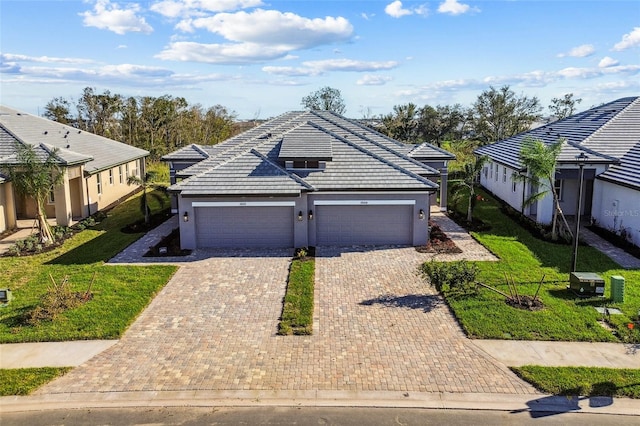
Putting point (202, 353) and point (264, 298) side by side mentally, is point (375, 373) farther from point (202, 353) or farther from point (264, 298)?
point (264, 298)

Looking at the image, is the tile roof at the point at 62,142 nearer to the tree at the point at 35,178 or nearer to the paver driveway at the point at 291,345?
the tree at the point at 35,178

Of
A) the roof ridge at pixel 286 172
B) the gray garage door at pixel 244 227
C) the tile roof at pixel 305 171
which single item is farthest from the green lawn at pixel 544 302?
the gray garage door at pixel 244 227

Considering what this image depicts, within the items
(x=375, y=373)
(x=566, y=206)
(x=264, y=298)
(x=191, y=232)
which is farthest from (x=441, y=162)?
(x=375, y=373)

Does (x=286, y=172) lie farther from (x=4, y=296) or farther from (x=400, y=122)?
(x=400, y=122)

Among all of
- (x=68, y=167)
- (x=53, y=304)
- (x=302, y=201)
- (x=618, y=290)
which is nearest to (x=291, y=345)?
(x=53, y=304)

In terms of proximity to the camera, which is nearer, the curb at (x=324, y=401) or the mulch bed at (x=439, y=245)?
the curb at (x=324, y=401)

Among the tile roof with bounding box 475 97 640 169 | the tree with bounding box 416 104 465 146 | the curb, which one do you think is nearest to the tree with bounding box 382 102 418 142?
the tree with bounding box 416 104 465 146
